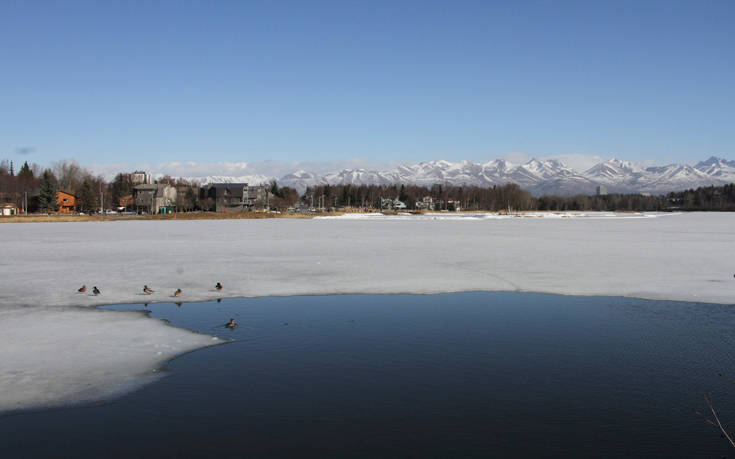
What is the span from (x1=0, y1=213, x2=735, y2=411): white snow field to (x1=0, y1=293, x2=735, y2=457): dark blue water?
0.92 meters

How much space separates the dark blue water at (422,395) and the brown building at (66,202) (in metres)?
123

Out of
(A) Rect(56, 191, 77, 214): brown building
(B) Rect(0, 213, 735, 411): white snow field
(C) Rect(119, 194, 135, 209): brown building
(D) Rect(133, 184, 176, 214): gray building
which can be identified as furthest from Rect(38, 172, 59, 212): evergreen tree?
(B) Rect(0, 213, 735, 411): white snow field

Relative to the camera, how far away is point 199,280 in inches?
728

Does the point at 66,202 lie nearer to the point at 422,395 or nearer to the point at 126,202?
the point at 126,202

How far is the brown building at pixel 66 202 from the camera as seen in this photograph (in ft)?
391

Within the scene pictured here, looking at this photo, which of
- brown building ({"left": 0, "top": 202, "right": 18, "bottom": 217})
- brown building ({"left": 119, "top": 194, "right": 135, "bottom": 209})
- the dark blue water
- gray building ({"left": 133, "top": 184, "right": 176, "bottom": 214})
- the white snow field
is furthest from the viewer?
brown building ({"left": 119, "top": 194, "right": 135, "bottom": 209})

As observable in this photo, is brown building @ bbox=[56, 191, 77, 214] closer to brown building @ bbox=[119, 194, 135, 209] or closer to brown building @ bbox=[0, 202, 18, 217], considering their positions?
brown building @ bbox=[0, 202, 18, 217]

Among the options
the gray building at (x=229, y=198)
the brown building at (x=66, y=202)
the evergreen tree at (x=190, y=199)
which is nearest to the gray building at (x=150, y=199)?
the evergreen tree at (x=190, y=199)

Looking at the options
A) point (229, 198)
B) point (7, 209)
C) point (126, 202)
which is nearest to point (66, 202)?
point (126, 202)

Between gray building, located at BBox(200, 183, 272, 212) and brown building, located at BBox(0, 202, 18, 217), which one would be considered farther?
gray building, located at BBox(200, 183, 272, 212)

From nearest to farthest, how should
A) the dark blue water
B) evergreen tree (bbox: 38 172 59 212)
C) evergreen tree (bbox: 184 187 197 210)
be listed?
the dark blue water
evergreen tree (bbox: 38 172 59 212)
evergreen tree (bbox: 184 187 197 210)

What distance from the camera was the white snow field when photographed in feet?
31.3

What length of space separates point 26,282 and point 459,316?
13.9 m

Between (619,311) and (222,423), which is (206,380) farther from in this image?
(619,311)
